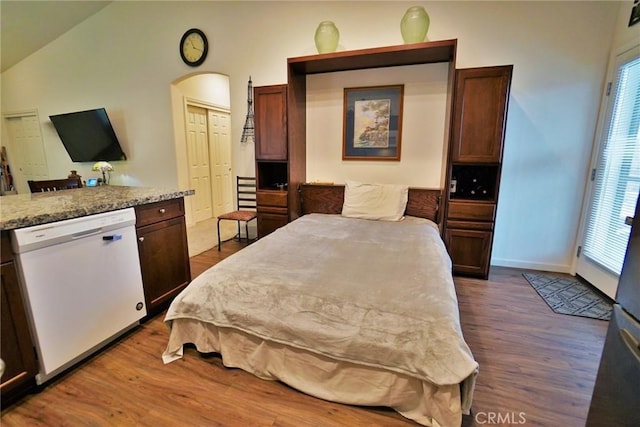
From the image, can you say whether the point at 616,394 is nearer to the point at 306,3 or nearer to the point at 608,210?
the point at 608,210

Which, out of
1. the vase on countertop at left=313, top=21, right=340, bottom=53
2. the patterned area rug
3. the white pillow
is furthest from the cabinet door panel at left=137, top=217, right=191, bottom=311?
the patterned area rug

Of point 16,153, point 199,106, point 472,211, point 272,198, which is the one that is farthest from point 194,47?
point 16,153

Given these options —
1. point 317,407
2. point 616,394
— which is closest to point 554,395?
point 616,394

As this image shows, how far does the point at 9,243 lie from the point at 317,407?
1.72 m

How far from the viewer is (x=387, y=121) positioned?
11.3 feet

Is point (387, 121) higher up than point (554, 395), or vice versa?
point (387, 121)

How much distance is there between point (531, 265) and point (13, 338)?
431cm

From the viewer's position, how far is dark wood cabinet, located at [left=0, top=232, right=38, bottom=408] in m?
1.42

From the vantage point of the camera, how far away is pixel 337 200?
3584 mm

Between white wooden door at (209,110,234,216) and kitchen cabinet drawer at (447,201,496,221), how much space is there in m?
3.86

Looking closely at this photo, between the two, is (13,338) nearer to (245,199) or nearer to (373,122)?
(245,199)

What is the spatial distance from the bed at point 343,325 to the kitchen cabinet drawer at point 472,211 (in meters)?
1.00

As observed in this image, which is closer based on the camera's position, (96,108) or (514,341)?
(514,341)

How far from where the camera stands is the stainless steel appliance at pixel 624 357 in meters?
0.81
